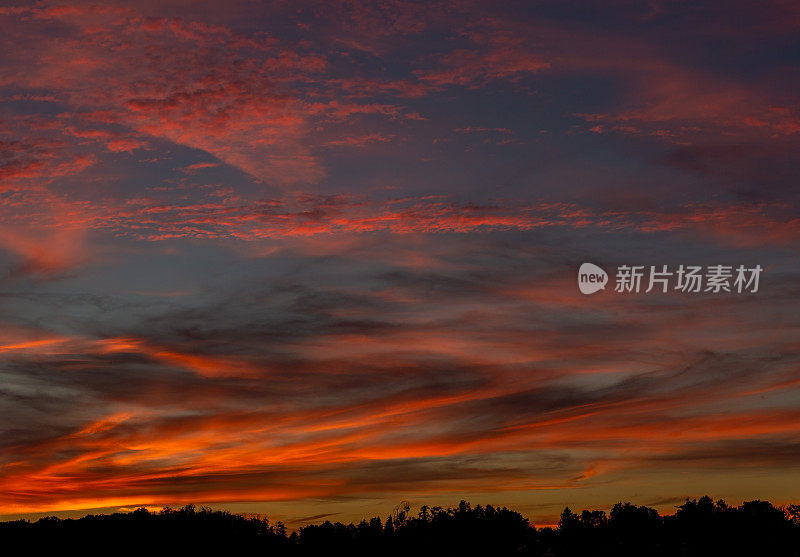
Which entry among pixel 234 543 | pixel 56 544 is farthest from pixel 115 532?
pixel 234 543

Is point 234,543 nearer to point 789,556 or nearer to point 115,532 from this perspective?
point 115,532

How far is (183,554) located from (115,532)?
15.2 metres

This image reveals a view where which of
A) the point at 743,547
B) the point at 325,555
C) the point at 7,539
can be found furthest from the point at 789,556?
the point at 7,539

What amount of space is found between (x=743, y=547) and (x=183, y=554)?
12223cm

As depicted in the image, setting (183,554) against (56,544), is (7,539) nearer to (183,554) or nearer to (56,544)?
(56,544)

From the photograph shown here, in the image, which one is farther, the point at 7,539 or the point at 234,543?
the point at 234,543

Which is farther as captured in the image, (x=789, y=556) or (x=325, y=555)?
(x=325, y=555)

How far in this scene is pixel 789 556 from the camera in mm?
186625

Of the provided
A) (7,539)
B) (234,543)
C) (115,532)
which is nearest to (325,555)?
(234,543)

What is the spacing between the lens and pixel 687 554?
654 feet

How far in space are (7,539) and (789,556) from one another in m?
162

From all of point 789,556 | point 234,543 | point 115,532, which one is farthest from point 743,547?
point 115,532

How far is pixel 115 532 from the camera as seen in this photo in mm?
189000

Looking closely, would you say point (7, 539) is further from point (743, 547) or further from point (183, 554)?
point (743, 547)
